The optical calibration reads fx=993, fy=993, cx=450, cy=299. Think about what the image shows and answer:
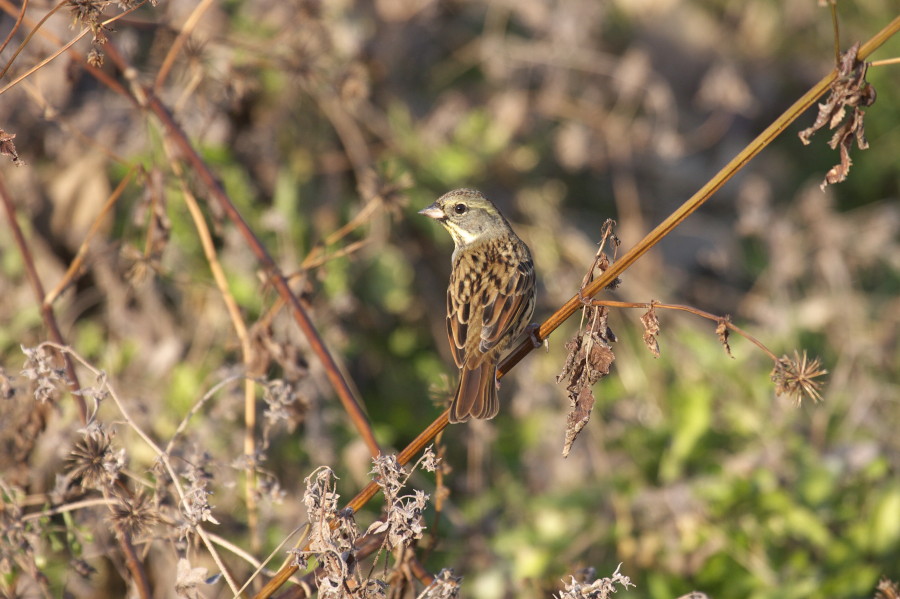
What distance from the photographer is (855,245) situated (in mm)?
6633

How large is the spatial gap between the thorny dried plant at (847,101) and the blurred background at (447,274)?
156cm

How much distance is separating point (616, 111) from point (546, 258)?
144 cm

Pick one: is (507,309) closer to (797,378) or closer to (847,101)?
(797,378)

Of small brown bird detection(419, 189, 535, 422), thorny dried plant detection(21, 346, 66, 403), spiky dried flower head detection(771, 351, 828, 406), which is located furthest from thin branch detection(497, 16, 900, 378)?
thorny dried plant detection(21, 346, 66, 403)

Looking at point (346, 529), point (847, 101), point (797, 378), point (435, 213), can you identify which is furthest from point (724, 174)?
point (435, 213)

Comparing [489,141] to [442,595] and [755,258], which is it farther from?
[442,595]

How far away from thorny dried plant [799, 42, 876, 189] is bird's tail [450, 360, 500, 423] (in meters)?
1.22

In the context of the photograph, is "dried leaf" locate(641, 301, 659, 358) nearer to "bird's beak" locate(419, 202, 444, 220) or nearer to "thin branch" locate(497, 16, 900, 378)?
"thin branch" locate(497, 16, 900, 378)

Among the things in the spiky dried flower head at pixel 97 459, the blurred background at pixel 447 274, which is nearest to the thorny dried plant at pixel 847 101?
the blurred background at pixel 447 274

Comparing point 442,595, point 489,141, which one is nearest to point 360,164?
point 489,141

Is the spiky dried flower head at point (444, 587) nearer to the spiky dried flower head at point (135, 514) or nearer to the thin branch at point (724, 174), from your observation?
the thin branch at point (724, 174)

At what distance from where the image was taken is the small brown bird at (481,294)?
10.7 ft

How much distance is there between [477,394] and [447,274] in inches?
119

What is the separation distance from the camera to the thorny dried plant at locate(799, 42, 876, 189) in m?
2.13
